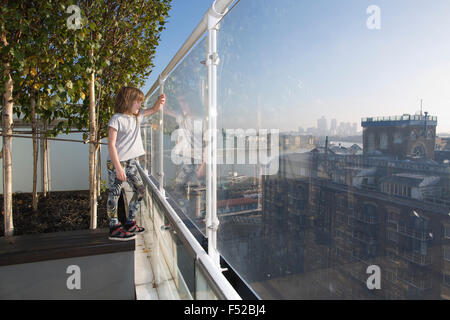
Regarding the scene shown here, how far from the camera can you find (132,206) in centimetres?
248

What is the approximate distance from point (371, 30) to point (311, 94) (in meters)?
0.21

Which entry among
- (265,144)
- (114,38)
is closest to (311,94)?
(265,144)

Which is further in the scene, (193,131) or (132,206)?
(132,206)

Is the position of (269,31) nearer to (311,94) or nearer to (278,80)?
(278,80)

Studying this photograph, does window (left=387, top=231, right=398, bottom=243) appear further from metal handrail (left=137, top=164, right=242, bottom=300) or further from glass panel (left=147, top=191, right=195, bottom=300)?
glass panel (left=147, top=191, right=195, bottom=300)

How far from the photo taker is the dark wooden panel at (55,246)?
205 centimetres

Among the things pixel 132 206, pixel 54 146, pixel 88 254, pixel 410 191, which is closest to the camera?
pixel 410 191

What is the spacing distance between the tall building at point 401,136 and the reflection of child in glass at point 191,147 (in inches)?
43.6

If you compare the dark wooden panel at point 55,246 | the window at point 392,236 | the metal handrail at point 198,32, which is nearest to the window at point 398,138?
the window at point 392,236

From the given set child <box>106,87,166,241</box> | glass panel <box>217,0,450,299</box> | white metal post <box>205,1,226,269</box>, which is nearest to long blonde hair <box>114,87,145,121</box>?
child <box>106,87,166,241</box>

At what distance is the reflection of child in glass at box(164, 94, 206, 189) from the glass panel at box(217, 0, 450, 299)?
660 millimetres

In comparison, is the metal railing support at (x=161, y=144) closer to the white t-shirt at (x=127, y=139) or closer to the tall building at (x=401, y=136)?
the white t-shirt at (x=127, y=139)

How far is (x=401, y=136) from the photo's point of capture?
55cm

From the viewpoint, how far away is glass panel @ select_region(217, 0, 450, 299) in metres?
0.52
